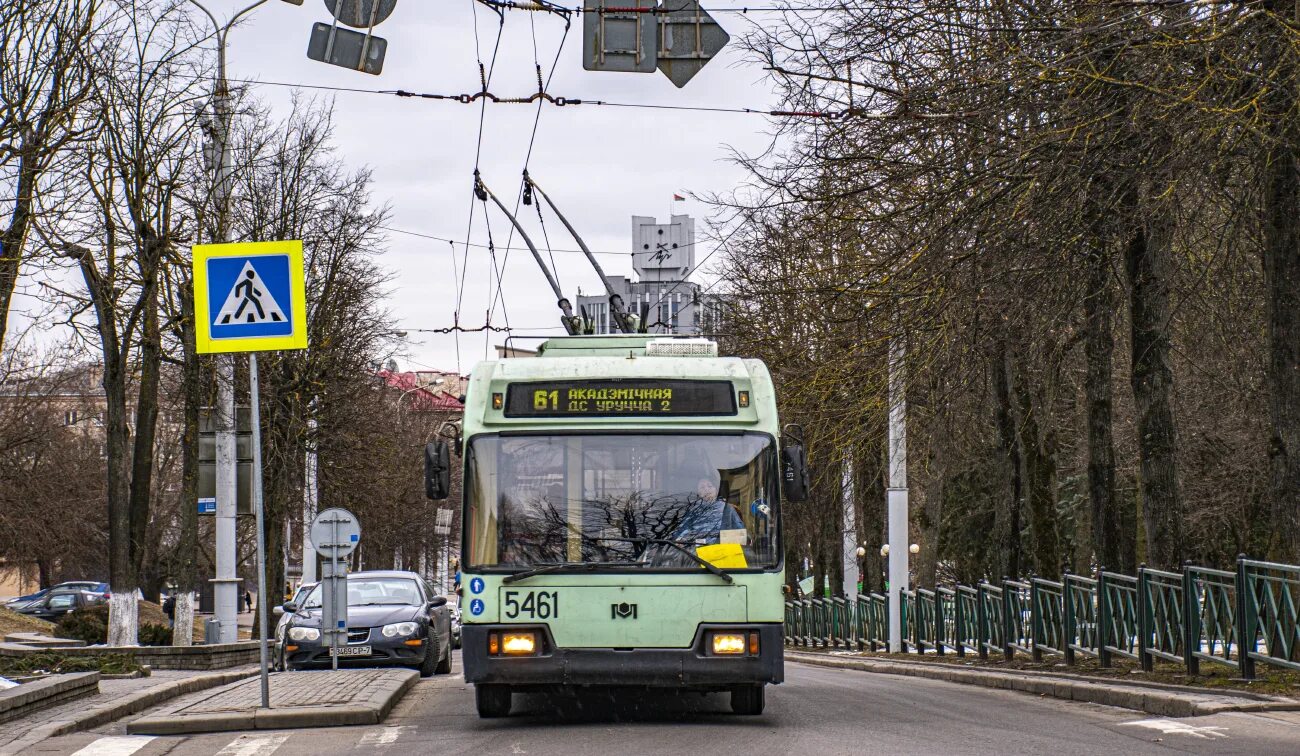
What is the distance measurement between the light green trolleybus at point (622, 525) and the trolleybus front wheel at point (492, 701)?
14 mm

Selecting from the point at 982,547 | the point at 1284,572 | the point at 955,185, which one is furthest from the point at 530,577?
the point at 982,547

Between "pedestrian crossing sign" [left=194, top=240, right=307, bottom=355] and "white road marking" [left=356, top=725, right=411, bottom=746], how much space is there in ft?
9.26

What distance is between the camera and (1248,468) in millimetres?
31625

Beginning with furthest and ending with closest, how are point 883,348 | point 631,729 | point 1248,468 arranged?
point 1248,468 < point 883,348 < point 631,729

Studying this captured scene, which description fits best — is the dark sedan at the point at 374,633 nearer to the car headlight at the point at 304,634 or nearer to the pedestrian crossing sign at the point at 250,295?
the car headlight at the point at 304,634

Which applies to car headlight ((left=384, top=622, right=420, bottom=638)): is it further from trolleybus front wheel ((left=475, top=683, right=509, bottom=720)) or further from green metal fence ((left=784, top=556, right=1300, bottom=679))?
trolleybus front wheel ((left=475, top=683, right=509, bottom=720))

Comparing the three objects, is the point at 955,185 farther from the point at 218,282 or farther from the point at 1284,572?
the point at 218,282

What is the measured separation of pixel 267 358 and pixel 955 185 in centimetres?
2229

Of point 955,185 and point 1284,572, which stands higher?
point 955,185

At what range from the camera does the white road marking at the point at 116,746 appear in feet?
31.9

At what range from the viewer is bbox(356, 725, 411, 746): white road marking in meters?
10.1

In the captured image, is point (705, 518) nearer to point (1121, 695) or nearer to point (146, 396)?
point (1121, 695)

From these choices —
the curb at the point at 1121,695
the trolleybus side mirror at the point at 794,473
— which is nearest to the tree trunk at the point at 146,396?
the curb at the point at 1121,695

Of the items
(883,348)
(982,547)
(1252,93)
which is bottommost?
(982,547)
